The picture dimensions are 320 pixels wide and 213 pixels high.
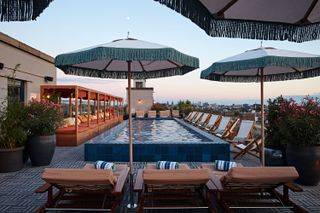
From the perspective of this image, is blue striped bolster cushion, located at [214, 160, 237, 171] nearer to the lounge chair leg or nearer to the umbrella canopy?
the umbrella canopy

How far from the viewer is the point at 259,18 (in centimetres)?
266

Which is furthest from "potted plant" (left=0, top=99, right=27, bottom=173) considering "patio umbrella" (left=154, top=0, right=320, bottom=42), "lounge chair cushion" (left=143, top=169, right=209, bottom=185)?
"patio umbrella" (left=154, top=0, right=320, bottom=42)

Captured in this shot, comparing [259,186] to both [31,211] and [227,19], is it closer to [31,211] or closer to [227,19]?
[227,19]

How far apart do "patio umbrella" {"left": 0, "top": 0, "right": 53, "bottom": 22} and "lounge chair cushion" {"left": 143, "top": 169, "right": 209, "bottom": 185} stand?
1901mm

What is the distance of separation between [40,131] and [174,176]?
4.44 metres

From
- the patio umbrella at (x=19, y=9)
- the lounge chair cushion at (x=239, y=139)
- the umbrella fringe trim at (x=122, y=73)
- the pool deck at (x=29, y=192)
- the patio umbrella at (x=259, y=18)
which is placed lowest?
the pool deck at (x=29, y=192)

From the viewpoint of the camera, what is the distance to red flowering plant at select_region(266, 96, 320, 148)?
465 cm

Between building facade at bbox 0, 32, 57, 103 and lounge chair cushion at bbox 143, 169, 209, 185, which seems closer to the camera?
lounge chair cushion at bbox 143, 169, 209, 185

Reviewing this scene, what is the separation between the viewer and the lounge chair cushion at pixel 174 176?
9.52 ft

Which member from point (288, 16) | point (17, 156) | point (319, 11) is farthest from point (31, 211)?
point (319, 11)

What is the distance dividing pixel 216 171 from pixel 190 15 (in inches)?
117

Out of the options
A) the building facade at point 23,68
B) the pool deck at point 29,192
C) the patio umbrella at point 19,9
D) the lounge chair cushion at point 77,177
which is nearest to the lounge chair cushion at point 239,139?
the pool deck at point 29,192

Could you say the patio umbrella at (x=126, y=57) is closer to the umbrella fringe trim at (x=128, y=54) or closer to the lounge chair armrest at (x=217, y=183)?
the umbrella fringe trim at (x=128, y=54)

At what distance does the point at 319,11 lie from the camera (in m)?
2.49
